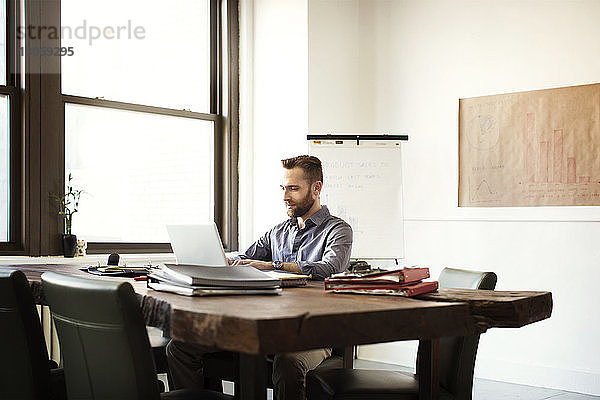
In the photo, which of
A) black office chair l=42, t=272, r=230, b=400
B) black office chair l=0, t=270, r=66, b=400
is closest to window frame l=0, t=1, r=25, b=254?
black office chair l=0, t=270, r=66, b=400

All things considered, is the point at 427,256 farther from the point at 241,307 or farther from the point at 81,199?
the point at 241,307

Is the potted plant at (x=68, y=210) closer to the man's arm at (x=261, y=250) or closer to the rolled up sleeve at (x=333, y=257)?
the man's arm at (x=261, y=250)

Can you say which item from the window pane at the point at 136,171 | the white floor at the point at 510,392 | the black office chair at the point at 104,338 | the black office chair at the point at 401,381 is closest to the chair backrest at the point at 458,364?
the black office chair at the point at 401,381

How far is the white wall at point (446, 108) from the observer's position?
4.68 m

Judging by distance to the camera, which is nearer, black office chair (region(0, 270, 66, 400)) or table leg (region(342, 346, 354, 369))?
black office chair (region(0, 270, 66, 400))

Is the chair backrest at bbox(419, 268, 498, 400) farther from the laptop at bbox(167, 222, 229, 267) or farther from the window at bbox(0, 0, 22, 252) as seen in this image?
the window at bbox(0, 0, 22, 252)

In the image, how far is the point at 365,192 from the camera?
199 inches

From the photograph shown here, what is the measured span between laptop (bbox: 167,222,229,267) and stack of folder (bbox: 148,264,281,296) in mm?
303

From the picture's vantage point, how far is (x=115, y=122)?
499cm

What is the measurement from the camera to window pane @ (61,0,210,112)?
4777 mm

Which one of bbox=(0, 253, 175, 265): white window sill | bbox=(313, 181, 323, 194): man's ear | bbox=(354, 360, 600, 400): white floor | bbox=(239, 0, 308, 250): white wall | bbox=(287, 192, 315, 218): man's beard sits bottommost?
bbox=(354, 360, 600, 400): white floor

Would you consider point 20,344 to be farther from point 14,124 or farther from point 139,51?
point 139,51

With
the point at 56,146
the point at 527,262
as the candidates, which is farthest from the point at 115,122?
the point at 527,262

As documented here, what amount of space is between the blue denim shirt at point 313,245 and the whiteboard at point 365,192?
1.36 metres
